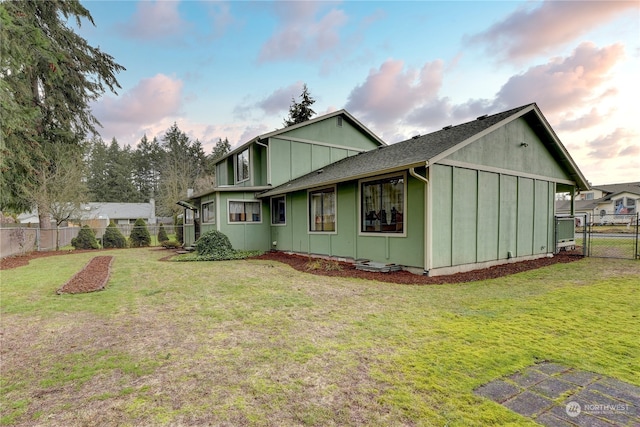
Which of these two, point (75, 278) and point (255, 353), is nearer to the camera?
point (255, 353)

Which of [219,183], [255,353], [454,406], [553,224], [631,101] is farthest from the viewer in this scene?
[219,183]

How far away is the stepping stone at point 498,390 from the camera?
2.41 m

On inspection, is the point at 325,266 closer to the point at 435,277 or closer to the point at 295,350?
the point at 435,277

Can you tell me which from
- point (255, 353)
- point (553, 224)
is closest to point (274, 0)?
point (255, 353)

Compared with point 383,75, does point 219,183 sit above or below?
below

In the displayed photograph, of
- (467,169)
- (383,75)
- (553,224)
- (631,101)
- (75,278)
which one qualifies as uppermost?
(383,75)

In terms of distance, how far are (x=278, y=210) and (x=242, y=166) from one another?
12.8 ft

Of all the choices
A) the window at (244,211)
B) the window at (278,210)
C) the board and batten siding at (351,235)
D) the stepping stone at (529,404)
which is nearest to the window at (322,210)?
the board and batten siding at (351,235)

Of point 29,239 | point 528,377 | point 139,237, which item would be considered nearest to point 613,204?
point 528,377

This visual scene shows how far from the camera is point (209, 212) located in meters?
14.9

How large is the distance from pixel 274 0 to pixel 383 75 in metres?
6.52

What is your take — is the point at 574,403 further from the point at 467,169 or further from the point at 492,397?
the point at 467,169

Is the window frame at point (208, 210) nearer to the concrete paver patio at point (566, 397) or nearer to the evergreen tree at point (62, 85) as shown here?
the evergreen tree at point (62, 85)

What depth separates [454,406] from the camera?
2.28 meters
